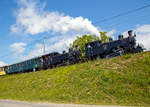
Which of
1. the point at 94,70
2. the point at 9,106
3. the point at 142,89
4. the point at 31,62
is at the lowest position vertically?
the point at 9,106

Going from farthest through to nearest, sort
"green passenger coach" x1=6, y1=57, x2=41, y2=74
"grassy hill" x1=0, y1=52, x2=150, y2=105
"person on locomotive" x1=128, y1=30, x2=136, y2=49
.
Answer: "green passenger coach" x1=6, y1=57, x2=41, y2=74, "person on locomotive" x1=128, y1=30, x2=136, y2=49, "grassy hill" x1=0, y1=52, x2=150, y2=105

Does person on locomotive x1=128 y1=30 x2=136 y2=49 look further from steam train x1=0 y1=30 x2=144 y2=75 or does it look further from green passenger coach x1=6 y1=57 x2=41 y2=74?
green passenger coach x1=6 y1=57 x2=41 y2=74

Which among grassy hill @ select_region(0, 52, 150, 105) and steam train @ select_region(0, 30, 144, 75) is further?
steam train @ select_region(0, 30, 144, 75)

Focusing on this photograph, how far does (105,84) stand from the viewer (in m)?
10.8

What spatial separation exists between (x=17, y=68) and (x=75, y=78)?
24.2 meters

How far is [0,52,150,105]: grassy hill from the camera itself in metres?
9.08

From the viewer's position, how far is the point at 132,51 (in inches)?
642

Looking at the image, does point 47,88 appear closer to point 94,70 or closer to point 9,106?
point 9,106

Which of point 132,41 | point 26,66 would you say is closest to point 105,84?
point 132,41

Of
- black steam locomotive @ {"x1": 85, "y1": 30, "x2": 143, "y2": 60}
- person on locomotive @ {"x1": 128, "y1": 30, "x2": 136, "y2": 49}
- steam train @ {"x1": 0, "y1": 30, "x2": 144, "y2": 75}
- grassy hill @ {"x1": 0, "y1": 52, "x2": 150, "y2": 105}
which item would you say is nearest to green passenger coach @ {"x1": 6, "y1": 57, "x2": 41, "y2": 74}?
steam train @ {"x1": 0, "y1": 30, "x2": 144, "y2": 75}

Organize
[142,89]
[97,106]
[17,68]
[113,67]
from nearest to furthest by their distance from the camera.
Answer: [97,106] < [142,89] < [113,67] < [17,68]

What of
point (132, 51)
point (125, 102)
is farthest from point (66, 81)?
point (132, 51)

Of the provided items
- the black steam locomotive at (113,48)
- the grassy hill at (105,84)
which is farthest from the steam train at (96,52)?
the grassy hill at (105,84)

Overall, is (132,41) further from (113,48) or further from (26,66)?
(26,66)
